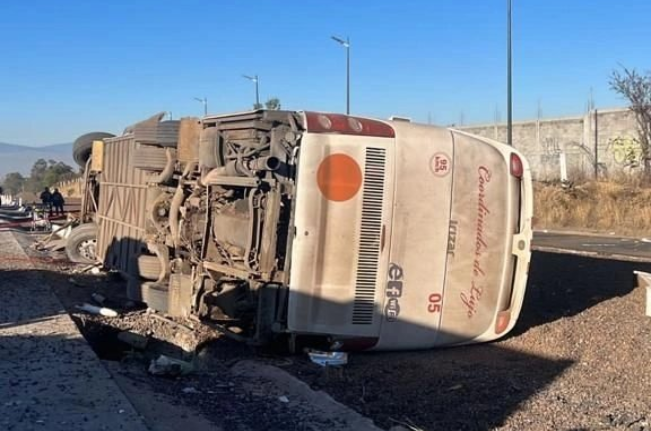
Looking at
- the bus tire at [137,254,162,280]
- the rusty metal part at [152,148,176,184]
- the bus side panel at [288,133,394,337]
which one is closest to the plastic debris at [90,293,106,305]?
the bus tire at [137,254,162,280]

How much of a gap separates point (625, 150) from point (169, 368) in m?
30.0

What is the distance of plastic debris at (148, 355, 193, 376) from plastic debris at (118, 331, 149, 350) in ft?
4.34

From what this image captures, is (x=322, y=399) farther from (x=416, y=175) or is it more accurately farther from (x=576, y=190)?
(x=576, y=190)

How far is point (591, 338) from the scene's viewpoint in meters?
8.17

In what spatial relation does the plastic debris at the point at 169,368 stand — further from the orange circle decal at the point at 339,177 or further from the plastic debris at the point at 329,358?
the orange circle decal at the point at 339,177

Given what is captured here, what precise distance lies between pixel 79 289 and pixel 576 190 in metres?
21.1

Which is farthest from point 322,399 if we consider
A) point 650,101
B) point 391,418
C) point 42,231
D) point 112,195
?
point 650,101

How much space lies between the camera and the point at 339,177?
6973 millimetres

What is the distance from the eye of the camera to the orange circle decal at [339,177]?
692cm

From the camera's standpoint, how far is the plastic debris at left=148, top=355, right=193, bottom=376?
6.88 m

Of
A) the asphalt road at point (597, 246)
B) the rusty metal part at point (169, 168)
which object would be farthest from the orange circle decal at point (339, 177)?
the asphalt road at point (597, 246)

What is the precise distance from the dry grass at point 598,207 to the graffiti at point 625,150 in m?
3.77

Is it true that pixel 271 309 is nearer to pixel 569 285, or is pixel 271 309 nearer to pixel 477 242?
pixel 477 242

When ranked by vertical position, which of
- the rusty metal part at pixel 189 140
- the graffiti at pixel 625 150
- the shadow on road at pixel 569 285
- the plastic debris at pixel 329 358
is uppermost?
the graffiti at pixel 625 150
